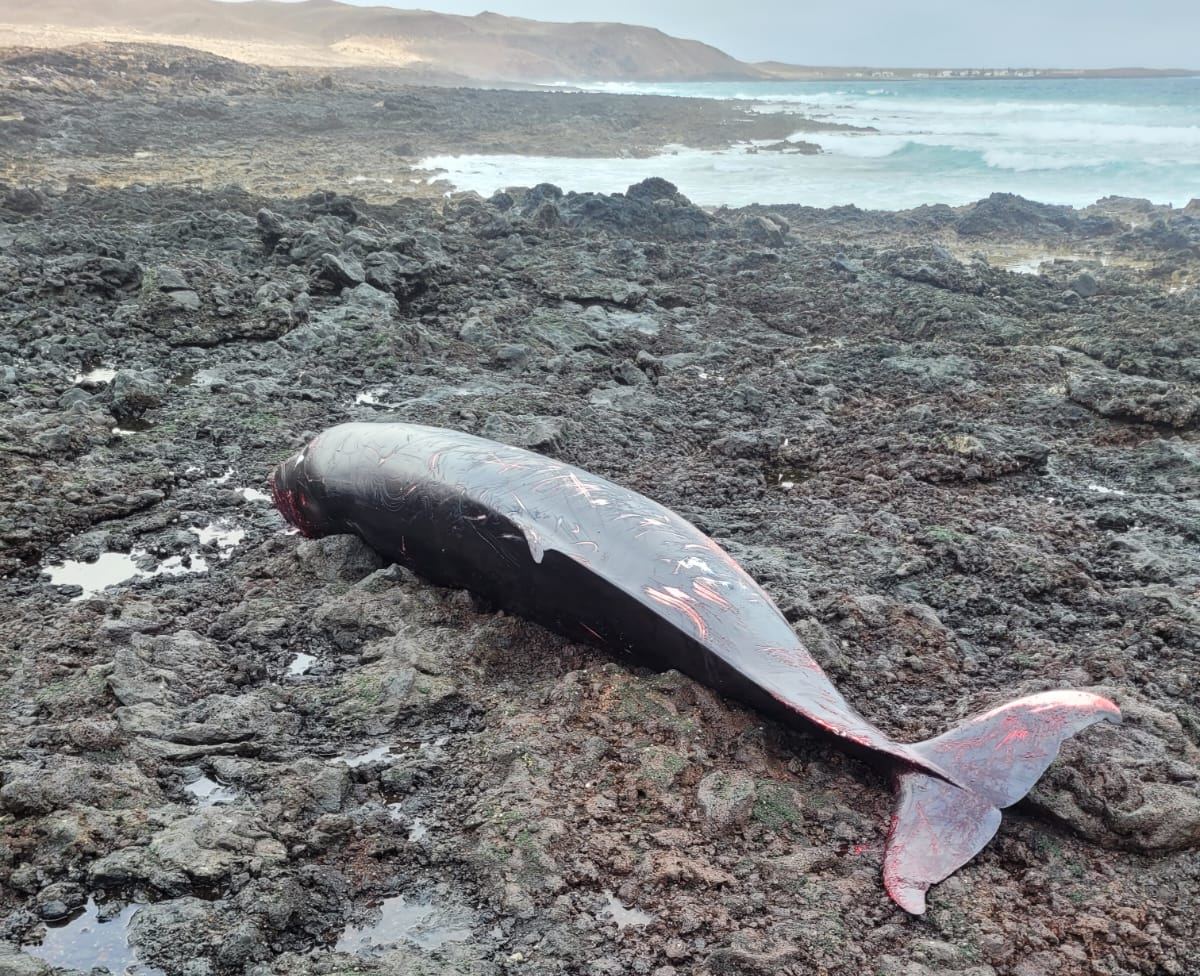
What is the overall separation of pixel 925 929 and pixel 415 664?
9.38ft

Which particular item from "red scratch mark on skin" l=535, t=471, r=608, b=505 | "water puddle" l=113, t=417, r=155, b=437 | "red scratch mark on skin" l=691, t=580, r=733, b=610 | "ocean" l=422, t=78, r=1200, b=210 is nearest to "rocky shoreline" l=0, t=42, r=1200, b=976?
"water puddle" l=113, t=417, r=155, b=437

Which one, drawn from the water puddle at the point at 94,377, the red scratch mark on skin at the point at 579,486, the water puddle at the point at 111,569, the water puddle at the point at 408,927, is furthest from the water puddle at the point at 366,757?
the water puddle at the point at 94,377

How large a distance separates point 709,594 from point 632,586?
40 cm

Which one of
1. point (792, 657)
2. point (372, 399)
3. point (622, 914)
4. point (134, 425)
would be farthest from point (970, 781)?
point (134, 425)

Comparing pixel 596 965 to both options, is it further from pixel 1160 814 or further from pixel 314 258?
pixel 314 258

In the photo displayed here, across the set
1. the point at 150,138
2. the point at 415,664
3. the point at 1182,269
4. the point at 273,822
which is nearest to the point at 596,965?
the point at 273,822

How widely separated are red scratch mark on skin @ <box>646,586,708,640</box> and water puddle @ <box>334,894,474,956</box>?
1.75 metres

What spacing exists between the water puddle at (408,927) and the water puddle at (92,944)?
2.21ft

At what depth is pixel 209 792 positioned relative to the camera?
424 centimetres

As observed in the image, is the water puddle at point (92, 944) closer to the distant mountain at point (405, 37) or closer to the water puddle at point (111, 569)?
the water puddle at point (111, 569)

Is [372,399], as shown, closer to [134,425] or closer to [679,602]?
[134,425]

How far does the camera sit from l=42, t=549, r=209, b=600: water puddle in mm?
6117

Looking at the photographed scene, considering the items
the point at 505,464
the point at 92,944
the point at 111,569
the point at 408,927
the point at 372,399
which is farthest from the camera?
the point at 372,399

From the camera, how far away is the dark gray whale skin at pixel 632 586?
3967 millimetres
